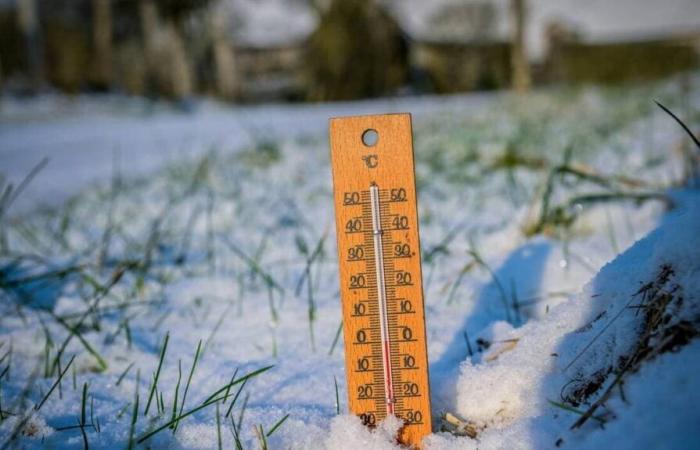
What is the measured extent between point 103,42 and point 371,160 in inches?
890

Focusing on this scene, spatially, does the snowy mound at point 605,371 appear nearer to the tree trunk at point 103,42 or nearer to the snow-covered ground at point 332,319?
the snow-covered ground at point 332,319

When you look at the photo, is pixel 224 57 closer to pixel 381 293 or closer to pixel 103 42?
pixel 103 42

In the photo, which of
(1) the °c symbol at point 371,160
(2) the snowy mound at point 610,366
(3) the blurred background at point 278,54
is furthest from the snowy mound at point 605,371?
(3) the blurred background at point 278,54

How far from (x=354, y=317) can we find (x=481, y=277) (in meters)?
0.87

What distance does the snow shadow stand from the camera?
1113 mm

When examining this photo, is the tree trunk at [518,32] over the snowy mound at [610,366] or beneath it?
over

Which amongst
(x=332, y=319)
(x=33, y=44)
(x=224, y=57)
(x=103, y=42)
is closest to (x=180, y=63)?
(x=224, y=57)

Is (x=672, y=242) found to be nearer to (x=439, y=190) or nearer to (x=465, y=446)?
(x=465, y=446)

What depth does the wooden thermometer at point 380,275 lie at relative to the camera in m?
1.00

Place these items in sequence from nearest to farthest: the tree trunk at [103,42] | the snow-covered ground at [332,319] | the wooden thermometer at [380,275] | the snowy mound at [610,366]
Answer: the snowy mound at [610,366] → the snow-covered ground at [332,319] → the wooden thermometer at [380,275] → the tree trunk at [103,42]

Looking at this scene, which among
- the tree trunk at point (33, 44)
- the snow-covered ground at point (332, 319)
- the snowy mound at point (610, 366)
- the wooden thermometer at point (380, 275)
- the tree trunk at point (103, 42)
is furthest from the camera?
the tree trunk at point (103, 42)

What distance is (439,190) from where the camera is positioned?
124 inches

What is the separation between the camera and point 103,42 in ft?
66.4

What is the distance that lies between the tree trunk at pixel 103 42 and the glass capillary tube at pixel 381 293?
21041 millimetres
